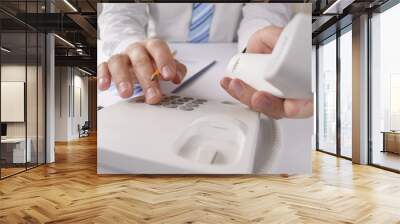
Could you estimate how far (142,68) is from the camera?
5.64m

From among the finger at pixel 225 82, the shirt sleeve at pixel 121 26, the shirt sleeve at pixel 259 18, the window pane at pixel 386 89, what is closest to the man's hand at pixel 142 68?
the shirt sleeve at pixel 121 26

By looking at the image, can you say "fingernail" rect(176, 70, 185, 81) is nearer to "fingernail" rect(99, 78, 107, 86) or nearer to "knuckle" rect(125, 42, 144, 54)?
"knuckle" rect(125, 42, 144, 54)

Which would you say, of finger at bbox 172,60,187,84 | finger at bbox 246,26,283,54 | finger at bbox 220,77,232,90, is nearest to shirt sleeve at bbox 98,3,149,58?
finger at bbox 172,60,187,84

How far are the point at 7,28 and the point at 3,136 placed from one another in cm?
163

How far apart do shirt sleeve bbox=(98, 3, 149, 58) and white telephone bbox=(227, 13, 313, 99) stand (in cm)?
145

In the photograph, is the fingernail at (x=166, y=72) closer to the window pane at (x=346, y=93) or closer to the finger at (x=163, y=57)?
the finger at (x=163, y=57)

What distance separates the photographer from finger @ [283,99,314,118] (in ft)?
18.3

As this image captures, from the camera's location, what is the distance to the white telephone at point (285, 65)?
528 centimetres

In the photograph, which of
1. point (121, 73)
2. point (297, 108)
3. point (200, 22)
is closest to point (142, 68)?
point (121, 73)

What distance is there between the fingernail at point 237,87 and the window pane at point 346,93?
3416 millimetres

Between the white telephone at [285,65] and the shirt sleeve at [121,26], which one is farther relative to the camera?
the shirt sleeve at [121,26]

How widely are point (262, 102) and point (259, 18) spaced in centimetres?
127

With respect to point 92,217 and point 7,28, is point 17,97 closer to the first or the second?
point 7,28

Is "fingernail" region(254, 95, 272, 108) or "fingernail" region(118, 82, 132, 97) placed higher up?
"fingernail" region(118, 82, 132, 97)
